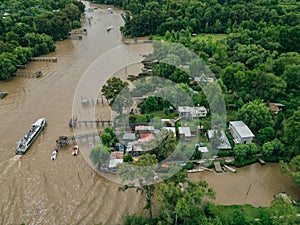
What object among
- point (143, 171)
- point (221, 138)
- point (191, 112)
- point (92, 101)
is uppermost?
point (143, 171)

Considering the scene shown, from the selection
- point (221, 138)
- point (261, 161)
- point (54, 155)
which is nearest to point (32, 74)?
point (54, 155)

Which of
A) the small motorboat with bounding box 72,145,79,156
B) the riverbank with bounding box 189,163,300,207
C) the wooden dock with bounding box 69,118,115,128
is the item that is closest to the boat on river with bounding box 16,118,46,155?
the wooden dock with bounding box 69,118,115,128

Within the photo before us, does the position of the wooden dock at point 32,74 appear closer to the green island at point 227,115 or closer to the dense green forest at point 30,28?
the dense green forest at point 30,28

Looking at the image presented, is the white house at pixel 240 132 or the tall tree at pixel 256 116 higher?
the tall tree at pixel 256 116

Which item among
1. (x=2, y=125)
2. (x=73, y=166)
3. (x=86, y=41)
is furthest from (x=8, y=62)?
(x=73, y=166)

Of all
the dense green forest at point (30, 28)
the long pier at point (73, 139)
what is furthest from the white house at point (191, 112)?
the dense green forest at point (30, 28)

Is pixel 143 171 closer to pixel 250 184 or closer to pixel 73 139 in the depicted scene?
pixel 250 184

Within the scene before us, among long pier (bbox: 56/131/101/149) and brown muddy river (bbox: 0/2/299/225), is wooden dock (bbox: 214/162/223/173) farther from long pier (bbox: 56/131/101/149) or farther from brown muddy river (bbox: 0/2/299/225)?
long pier (bbox: 56/131/101/149)
